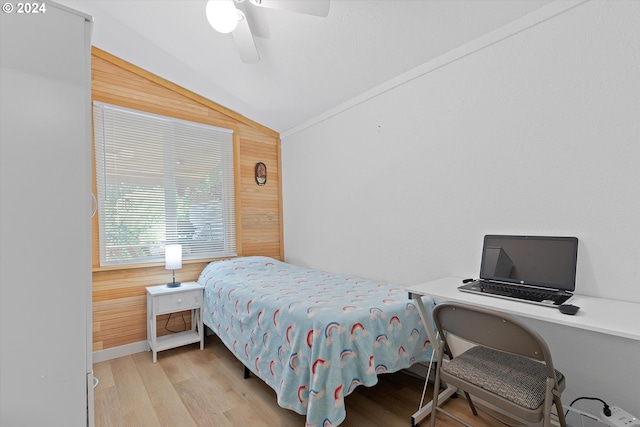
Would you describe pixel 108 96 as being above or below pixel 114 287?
above

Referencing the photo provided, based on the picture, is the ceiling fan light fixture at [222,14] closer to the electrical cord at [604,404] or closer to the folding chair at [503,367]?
the folding chair at [503,367]

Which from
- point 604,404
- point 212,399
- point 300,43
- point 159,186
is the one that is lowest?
point 212,399

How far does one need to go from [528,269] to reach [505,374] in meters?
0.60

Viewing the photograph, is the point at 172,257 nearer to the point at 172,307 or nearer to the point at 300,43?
the point at 172,307

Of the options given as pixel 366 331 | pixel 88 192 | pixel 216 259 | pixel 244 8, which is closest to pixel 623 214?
pixel 366 331

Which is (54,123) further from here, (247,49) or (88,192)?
(247,49)

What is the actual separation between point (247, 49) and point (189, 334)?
2.62m

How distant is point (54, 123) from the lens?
0.93 metres

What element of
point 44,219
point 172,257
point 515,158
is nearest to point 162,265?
point 172,257

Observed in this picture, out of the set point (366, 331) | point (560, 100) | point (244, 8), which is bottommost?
point (366, 331)

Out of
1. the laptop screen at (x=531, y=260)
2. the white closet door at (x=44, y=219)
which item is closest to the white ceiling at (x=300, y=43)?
the laptop screen at (x=531, y=260)

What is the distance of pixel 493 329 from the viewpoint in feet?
4.20

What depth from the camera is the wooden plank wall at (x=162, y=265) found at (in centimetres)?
277

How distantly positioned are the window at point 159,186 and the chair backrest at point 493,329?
2644 millimetres
